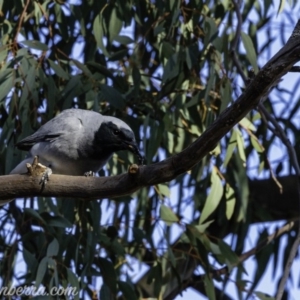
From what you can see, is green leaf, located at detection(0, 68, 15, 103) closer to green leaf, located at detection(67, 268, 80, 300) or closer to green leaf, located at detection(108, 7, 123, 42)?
green leaf, located at detection(108, 7, 123, 42)

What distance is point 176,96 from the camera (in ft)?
15.4

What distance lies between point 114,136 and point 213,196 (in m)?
0.85

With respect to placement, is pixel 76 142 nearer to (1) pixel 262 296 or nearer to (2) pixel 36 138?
(2) pixel 36 138

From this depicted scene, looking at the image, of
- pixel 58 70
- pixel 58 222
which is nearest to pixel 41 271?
pixel 58 222

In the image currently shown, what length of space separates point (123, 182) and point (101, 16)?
1533 mm

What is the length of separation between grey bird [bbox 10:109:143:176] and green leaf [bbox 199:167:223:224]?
2.42 feet

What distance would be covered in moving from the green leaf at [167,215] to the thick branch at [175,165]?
1.43 meters

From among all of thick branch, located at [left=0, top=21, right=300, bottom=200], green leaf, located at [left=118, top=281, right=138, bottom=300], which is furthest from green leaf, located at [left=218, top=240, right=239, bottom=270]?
thick branch, located at [left=0, top=21, right=300, bottom=200]

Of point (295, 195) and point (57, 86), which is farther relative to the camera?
point (295, 195)

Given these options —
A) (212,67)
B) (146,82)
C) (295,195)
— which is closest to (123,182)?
(212,67)

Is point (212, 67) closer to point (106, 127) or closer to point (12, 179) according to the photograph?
point (106, 127)

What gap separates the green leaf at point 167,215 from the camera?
4.69 metres

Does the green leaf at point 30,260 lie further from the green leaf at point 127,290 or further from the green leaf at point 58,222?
the green leaf at point 127,290

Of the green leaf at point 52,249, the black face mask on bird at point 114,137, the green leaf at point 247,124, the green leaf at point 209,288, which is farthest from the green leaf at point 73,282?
the green leaf at point 247,124
